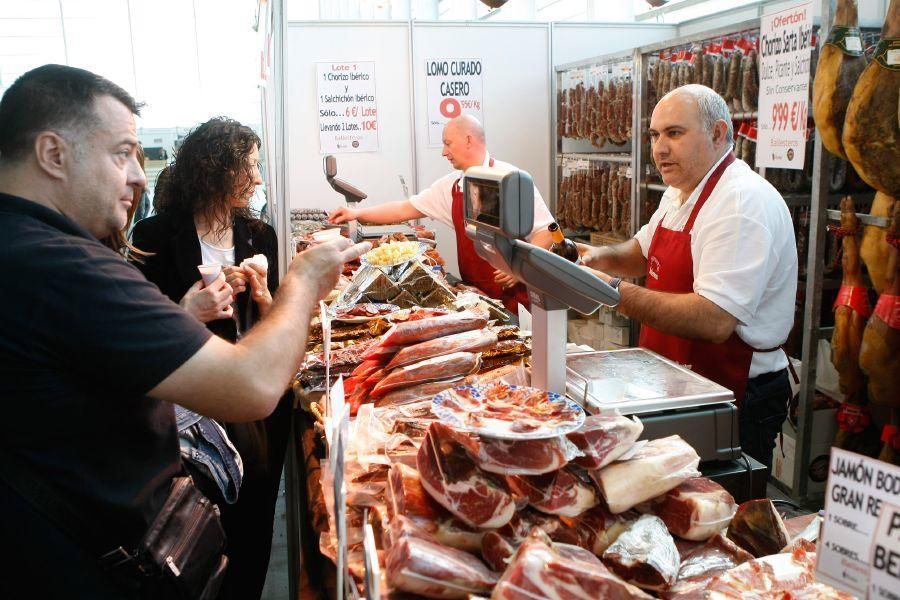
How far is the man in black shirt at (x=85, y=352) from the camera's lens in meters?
1.45

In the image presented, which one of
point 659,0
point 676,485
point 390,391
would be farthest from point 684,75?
point 676,485

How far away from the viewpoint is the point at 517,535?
144 centimetres

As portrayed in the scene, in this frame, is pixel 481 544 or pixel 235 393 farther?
pixel 235 393

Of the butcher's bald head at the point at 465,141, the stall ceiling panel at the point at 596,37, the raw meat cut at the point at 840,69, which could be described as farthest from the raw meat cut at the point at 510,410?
the stall ceiling panel at the point at 596,37

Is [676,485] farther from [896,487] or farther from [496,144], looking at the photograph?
[496,144]

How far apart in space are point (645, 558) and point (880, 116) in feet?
8.73

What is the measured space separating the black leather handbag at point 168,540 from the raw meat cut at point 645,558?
981mm

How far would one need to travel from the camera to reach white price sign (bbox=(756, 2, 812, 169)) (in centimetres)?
391

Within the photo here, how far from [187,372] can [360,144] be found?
20.5 feet

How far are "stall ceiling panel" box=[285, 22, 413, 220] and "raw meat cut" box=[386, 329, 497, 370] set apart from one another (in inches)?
201

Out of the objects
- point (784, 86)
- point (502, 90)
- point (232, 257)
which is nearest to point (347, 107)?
point (502, 90)

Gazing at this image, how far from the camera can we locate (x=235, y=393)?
5.06 feet

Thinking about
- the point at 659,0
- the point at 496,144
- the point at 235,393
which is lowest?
the point at 235,393

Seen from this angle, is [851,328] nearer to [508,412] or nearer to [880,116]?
[880,116]
